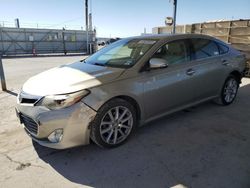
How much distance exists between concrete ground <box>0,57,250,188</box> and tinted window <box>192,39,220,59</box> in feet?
3.97

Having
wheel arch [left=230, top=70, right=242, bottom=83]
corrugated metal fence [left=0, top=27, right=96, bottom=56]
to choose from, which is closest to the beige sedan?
wheel arch [left=230, top=70, right=242, bottom=83]

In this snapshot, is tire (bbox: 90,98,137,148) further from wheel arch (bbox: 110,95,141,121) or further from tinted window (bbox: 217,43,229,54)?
tinted window (bbox: 217,43,229,54)

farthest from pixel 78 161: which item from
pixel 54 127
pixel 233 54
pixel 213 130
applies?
pixel 233 54

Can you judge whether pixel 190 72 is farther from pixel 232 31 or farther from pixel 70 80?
pixel 232 31

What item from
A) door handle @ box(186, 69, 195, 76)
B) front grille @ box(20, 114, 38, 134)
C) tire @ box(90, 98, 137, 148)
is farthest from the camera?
door handle @ box(186, 69, 195, 76)

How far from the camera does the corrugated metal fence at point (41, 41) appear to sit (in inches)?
917

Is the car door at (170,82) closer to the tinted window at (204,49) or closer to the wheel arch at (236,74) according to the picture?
the tinted window at (204,49)

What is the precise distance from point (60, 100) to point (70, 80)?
417 millimetres

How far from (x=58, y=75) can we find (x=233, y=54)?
11.9ft

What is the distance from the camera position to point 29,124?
2.91 metres

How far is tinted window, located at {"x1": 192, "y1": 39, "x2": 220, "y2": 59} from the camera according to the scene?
405 centimetres

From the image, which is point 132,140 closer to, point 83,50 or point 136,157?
point 136,157

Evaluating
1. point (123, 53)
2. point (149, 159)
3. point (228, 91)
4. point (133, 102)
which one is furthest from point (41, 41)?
point (149, 159)

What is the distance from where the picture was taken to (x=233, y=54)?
4.79 metres
